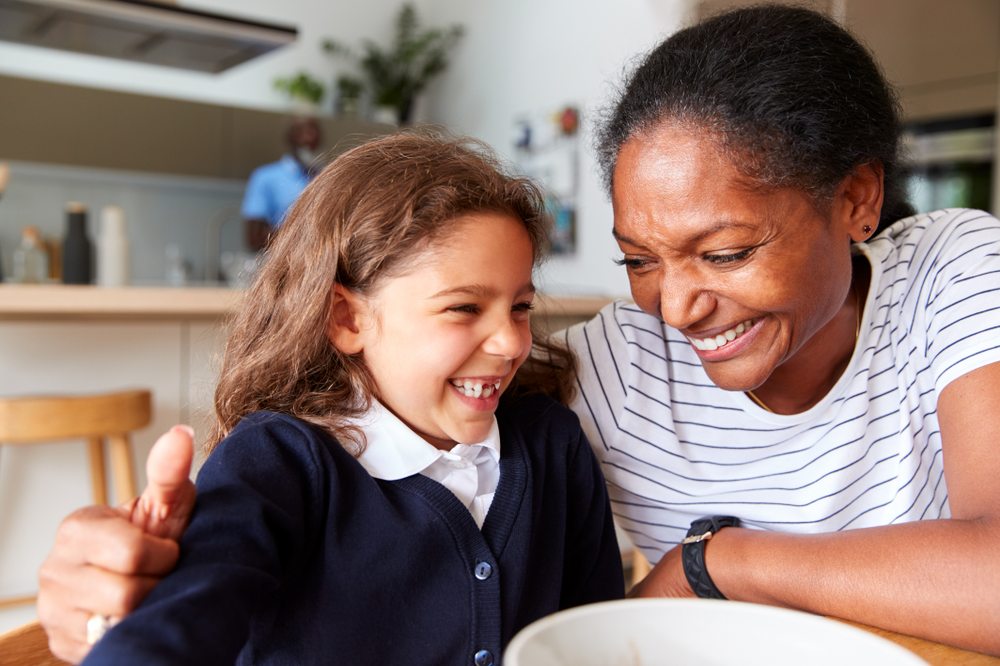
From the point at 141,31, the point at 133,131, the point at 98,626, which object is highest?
the point at 141,31

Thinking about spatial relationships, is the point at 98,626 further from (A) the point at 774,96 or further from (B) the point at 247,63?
(B) the point at 247,63

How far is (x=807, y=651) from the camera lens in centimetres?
51

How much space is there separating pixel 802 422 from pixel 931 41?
12.6 feet

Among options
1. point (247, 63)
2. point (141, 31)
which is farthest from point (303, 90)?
point (141, 31)

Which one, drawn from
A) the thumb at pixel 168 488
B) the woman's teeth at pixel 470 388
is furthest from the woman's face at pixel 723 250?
the thumb at pixel 168 488

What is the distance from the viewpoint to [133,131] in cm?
513

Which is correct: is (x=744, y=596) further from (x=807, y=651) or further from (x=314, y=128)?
(x=314, y=128)

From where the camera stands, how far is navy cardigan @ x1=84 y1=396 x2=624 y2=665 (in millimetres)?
617

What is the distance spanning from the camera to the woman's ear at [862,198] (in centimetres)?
103

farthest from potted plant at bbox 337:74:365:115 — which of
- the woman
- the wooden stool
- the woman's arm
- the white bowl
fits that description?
the white bowl

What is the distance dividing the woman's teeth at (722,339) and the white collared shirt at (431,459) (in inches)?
10.4

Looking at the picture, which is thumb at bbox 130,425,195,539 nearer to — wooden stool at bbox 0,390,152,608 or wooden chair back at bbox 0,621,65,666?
wooden chair back at bbox 0,621,65,666

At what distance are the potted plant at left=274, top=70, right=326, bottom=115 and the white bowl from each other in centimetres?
560

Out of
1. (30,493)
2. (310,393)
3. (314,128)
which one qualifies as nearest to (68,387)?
(30,493)
